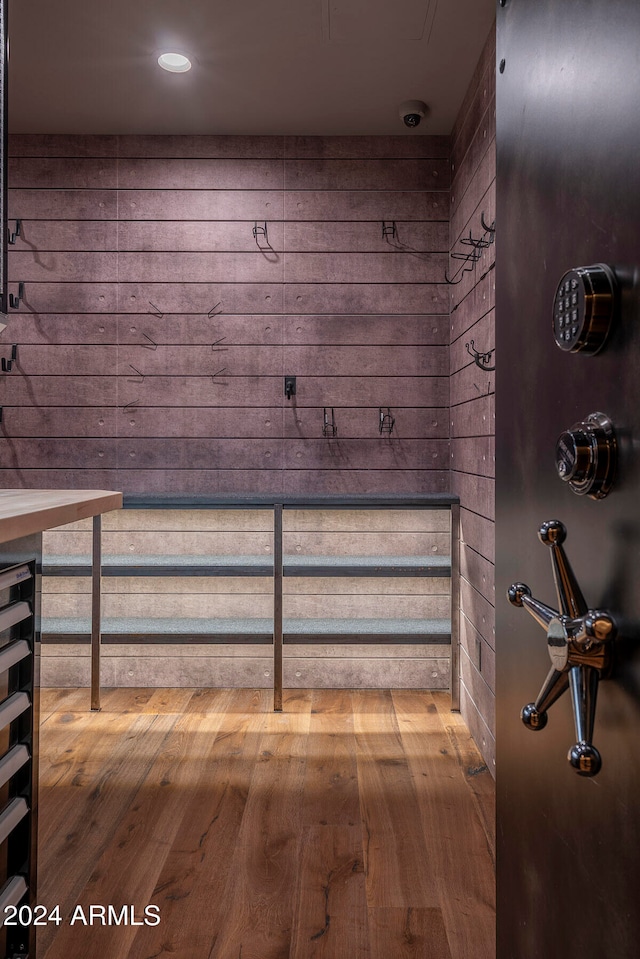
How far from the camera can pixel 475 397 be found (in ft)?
10.0

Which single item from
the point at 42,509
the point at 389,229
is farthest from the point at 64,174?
the point at 42,509

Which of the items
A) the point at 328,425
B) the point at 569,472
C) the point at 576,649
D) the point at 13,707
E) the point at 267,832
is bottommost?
the point at 267,832

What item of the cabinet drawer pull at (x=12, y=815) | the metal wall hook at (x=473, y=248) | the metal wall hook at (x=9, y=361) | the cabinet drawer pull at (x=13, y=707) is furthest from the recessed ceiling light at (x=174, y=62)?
the cabinet drawer pull at (x=12, y=815)

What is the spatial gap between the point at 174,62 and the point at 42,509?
2.76m

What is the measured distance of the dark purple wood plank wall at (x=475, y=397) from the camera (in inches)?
107

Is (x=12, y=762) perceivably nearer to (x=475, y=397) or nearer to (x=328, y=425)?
(x=475, y=397)

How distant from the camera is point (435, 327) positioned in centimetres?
375

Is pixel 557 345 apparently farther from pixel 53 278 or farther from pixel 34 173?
pixel 34 173

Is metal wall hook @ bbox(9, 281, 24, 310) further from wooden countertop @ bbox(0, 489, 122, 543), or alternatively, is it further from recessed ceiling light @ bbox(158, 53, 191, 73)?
wooden countertop @ bbox(0, 489, 122, 543)

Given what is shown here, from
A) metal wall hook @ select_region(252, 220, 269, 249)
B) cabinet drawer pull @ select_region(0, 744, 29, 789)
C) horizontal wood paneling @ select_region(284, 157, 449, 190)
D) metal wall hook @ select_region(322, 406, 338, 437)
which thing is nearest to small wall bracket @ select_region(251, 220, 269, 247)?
metal wall hook @ select_region(252, 220, 269, 249)

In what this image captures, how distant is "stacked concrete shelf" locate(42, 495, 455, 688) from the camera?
132 inches

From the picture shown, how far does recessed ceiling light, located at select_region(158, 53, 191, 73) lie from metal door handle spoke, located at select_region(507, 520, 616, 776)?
3198mm

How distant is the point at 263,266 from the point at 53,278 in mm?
1162

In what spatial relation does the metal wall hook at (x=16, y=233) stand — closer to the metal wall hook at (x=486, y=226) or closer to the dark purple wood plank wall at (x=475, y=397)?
the dark purple wood plank wall at (x=475, y=397)
